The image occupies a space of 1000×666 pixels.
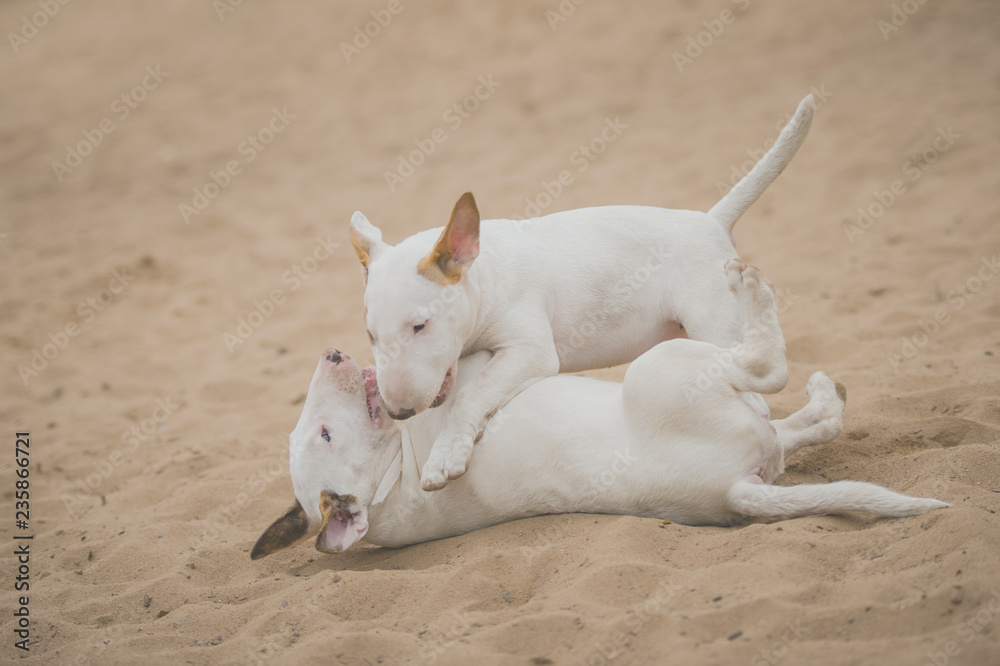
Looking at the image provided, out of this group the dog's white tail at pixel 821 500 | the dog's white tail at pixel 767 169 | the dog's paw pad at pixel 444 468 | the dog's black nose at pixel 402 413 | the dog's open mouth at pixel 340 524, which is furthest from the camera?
the dog's white tail at pixel 767 169

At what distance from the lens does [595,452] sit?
11.0ft

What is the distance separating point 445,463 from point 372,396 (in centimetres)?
53

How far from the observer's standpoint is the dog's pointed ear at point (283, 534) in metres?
3.45

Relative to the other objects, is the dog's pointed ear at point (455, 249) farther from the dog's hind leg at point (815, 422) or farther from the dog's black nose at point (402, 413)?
the dog's hind leg at point (815, 422)

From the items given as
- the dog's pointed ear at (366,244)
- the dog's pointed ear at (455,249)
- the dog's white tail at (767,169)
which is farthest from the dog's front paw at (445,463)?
the dog's white tail at (767,169)

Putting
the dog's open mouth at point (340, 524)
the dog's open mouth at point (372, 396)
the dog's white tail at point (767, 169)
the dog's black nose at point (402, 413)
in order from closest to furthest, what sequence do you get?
the dog's black nose at point (402, 413) < the dog's open mouth at point (340, 524) < the dog's open mouth at point (372, 396) < the dog's white tail at point (767, 169)

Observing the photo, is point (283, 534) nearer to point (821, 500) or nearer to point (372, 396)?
point (372, 396)

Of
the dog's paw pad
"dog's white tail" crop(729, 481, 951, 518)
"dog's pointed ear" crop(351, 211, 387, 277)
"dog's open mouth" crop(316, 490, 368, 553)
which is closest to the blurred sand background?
"dog's white tail" crop(729, 481, 951, 518)

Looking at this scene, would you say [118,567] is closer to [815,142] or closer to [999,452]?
[999,452]

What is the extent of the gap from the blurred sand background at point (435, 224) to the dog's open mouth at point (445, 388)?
1.87 ft

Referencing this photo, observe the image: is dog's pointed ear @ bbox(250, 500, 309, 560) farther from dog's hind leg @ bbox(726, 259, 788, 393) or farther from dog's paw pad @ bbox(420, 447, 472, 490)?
dog's hind leg @ bbox(726, 259, 788, 393)

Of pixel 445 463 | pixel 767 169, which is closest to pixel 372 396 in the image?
pixel 445 463

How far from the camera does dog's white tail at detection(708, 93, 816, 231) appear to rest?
158 inches

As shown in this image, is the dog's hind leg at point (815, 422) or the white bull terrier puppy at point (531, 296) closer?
the white bull terrier puppy at point (531, 296)
